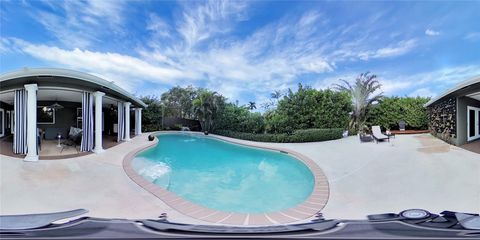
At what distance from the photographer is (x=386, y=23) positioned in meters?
5.04

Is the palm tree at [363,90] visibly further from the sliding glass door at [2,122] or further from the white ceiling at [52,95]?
the sliding glass door at [2,122]

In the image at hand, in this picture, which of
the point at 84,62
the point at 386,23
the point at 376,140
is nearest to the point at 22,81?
the point at 84,62

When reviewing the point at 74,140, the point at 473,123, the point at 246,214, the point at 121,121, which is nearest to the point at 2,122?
the point at 121,121

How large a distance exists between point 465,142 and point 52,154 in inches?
573

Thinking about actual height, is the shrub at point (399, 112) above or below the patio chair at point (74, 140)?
above

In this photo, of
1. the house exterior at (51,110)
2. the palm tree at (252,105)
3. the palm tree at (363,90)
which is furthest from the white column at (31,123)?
the palm tree at (363,90)

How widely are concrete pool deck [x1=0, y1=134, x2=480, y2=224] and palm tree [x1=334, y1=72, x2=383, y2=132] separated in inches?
335

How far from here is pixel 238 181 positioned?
20.1 ft

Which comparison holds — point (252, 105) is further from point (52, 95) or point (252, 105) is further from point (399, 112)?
point (52, 95)

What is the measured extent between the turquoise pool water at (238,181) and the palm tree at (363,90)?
27.0ft

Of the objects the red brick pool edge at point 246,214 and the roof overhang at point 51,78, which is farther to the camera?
the roof overhang at point 51,78

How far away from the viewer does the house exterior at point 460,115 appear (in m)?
8.79

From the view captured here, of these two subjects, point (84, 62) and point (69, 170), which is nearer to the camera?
point (84, 62)

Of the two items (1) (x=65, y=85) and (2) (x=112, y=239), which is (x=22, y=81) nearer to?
(1) (x=65, y=85)
